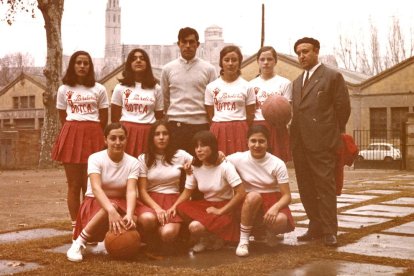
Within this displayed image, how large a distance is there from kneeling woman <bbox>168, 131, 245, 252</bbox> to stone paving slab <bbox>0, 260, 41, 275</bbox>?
4.33 feet

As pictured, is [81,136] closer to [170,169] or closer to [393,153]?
[170,169]

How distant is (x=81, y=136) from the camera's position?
630 cm

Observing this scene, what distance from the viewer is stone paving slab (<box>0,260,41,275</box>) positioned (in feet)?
15.4

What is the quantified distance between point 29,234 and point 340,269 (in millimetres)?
3438

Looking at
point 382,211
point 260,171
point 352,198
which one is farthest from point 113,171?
point 352,198

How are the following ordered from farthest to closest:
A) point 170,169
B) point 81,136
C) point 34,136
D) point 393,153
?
1. point 393,153
2. point 34,136
3. point 81,136
4. point 170,169

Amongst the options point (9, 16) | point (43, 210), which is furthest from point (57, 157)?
point (9, 16)

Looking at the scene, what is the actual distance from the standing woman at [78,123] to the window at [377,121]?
3296 centimetres

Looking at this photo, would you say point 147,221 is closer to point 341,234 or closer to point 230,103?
point 230,103

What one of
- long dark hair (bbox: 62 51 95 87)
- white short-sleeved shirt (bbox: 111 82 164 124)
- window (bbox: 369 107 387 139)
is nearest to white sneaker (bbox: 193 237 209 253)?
white short-sleeved shirt (bbox: 111 82 164 124)

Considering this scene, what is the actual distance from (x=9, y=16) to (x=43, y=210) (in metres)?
16.3

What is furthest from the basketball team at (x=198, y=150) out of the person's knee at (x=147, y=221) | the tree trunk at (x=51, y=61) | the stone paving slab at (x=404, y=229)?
the tree trunk at (x=51, y=61)

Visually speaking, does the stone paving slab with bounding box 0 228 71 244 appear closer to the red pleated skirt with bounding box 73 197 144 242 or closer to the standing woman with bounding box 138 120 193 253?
the red pleated skirt with bounding box 73 197 144 242

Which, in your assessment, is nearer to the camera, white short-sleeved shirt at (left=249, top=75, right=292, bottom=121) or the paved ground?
the paved ground
